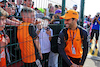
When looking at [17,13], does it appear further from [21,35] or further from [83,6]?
[83,6]

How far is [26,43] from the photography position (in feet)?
5.90

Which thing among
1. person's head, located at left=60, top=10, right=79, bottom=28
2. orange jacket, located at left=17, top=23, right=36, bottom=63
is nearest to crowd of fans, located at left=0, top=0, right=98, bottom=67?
orange jacket, located at left=17, top=23, right=36, bottom=63

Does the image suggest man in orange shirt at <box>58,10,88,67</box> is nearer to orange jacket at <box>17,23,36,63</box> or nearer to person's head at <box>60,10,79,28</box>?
person's head at <box>60,10,79,28</box>

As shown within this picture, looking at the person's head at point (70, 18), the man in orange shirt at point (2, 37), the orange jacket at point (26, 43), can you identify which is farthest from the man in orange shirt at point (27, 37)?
the person's head at point (70, 18)

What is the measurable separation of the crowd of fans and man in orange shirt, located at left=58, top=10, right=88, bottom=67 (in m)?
0.34

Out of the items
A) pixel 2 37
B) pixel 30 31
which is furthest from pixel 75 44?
pixel 2 37

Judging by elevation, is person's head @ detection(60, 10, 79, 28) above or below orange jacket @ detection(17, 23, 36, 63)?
above

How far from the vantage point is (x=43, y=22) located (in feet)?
7.11

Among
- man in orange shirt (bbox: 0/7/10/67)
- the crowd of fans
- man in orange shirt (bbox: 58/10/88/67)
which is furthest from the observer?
man in orange shirt (bbox: 58/10/88/67)

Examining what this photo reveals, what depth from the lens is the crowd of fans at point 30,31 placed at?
5.58 feet

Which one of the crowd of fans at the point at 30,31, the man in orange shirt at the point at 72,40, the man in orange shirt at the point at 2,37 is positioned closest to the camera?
the man in orange shirt at the point at 2,37

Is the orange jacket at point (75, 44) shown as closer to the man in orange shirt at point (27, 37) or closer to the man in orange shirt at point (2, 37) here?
the man in orange shirt at point (27, 37)

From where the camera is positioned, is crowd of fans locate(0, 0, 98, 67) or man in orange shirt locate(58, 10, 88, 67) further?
man in orange shirt locate(58, 10, 88, 67)

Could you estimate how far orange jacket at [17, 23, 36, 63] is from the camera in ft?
5.81
